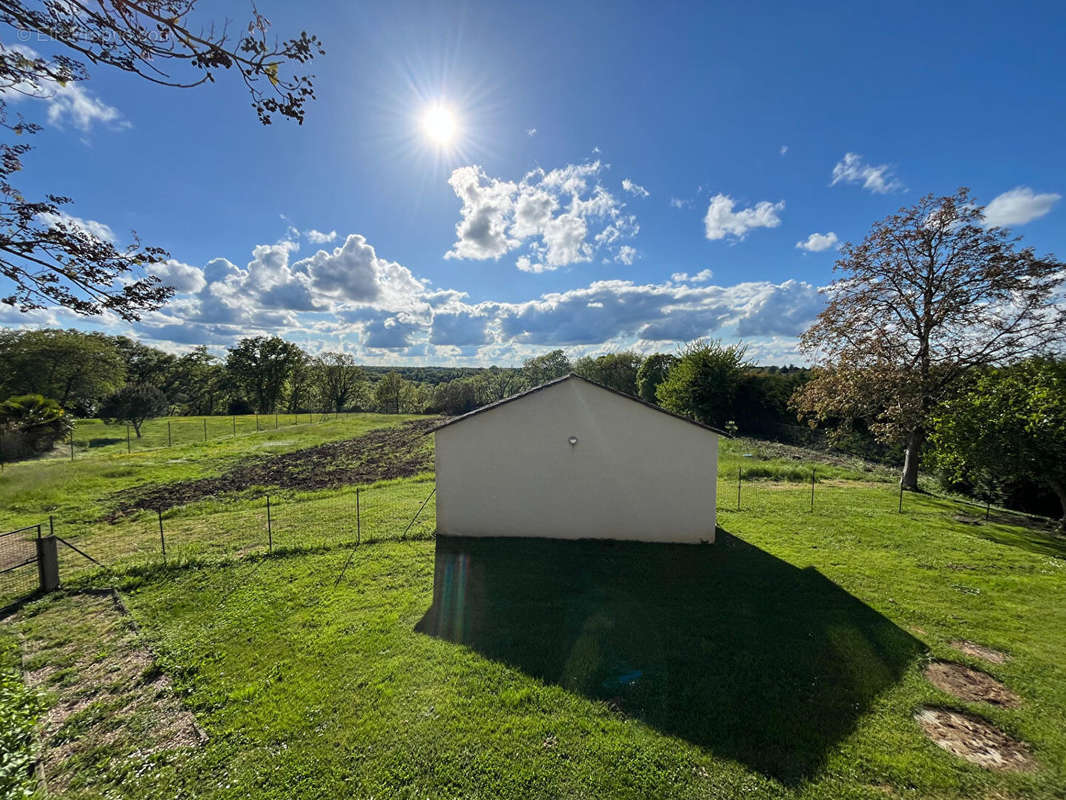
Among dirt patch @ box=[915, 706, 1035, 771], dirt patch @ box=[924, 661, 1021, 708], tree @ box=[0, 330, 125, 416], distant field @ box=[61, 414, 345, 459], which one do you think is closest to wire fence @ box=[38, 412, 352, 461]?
distant field @ box=[61, 414, 345, 459]

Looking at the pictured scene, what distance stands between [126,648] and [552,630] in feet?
22.5

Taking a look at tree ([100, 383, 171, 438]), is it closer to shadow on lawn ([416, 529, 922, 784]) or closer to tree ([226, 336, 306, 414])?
tree ([226, 336, 306, 414])

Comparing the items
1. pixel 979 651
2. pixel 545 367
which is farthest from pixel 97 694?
pixel 545 367

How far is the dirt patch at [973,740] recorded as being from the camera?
13.0 ft

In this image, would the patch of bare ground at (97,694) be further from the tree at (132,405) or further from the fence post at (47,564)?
the tree at (132,405)

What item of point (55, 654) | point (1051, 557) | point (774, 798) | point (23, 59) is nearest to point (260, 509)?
point (55, 654)

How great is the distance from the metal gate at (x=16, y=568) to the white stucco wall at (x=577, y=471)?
8.37 m

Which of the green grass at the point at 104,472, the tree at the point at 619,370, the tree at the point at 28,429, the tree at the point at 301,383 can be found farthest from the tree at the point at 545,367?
the tree at the point at 28,429

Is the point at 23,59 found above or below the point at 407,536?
above

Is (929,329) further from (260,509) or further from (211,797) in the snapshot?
(260,509)

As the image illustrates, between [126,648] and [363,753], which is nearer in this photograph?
[363,753]

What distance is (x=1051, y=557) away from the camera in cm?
948

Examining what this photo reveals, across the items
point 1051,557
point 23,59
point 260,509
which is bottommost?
point 260,509

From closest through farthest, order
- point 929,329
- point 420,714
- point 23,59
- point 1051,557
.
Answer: point 23,59 → point 420,714 → point 1051,557 → point 929,329
